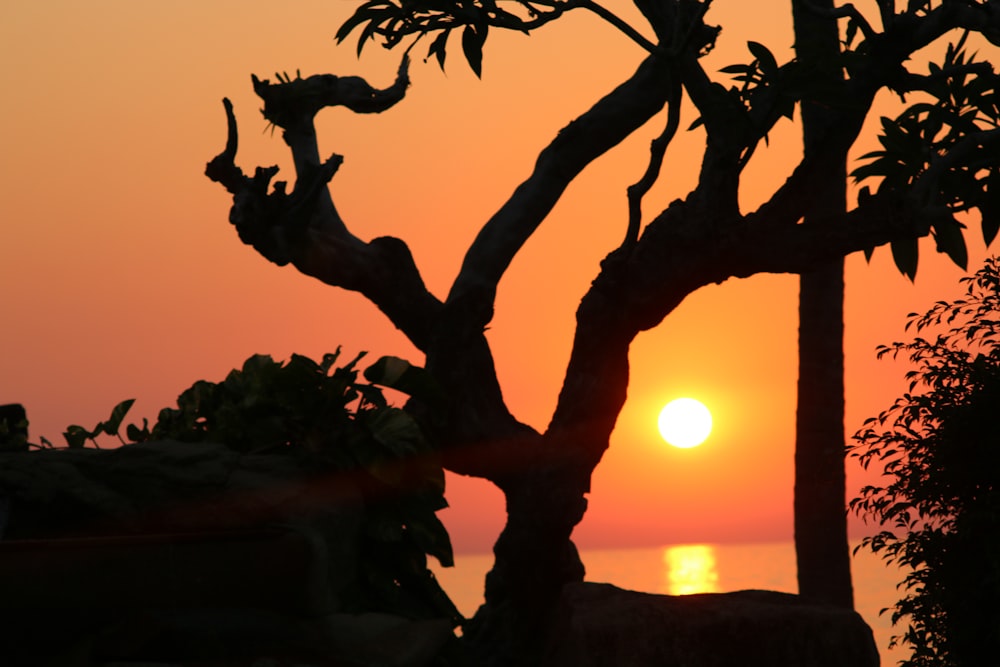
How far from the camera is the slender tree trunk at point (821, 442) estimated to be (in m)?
12.7

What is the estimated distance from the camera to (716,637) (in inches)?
355

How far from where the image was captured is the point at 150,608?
273 inches

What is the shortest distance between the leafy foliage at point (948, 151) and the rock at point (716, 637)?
303 centimetres

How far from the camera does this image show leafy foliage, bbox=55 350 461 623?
8.44 meters

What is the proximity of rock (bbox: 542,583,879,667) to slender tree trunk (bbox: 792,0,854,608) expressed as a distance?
137 inches

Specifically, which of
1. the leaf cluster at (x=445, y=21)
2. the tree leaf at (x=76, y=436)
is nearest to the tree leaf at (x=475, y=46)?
the leaf cluster at (x=445, y=21)

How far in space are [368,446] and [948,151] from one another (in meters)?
5.15

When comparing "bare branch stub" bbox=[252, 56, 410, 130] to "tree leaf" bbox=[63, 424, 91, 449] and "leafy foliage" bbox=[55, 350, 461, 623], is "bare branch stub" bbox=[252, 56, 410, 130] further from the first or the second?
"tree leaf" bbox=[63, 424, 91, 449]

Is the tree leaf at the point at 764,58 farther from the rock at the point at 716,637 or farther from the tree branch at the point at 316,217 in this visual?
the rock at the point at 716,637

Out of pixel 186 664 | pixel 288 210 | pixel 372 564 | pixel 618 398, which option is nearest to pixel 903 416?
pixel 618 398

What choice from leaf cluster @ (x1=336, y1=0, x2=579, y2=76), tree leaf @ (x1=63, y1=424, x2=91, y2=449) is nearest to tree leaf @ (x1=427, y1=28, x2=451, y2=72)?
leaf cluster @ (x1=336, y1=0, x2=579, y2=76)

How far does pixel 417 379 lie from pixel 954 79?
5301 millimetres

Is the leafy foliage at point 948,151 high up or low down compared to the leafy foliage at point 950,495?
up

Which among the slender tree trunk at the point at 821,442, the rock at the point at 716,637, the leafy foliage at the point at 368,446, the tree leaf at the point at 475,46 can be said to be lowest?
the rock at the point at 716,637
